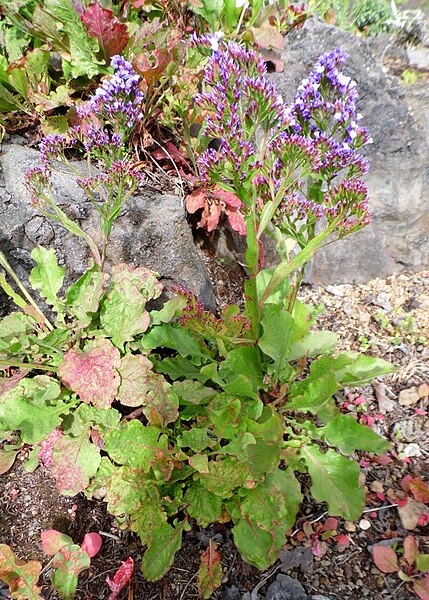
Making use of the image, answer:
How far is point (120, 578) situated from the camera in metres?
1.70

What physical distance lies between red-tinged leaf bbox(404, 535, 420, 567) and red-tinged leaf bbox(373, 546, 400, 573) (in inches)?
1.6

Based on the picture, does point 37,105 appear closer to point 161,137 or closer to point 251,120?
point 161,137

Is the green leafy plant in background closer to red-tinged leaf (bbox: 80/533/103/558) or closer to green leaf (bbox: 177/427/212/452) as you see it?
green leaf (bbox: 177/427/212/452)

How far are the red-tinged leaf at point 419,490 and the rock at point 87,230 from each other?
1270mm

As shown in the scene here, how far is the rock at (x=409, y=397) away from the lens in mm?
2193

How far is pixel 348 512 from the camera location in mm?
1581

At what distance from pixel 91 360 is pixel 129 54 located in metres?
1.92

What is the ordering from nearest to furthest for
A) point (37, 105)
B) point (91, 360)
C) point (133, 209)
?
1. point (91, 360)
2. point (133, 209)
3. point (37, 105)

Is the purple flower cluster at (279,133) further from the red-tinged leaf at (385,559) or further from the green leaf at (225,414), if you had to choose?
the red-tinged leaf at (385,559)

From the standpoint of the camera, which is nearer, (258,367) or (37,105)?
(258,367)

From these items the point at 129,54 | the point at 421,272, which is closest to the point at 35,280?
the point at 129,54

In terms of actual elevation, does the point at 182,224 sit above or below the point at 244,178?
below

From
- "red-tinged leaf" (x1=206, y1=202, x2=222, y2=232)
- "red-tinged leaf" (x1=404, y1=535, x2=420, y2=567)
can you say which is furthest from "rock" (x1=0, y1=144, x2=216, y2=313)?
"red-tinged leaf" (x1=404, y1=535, x2=420, y2=567)

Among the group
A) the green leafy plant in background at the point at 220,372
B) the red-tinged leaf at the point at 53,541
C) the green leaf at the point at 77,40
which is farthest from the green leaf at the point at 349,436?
the green leaf at the point at 77,40
